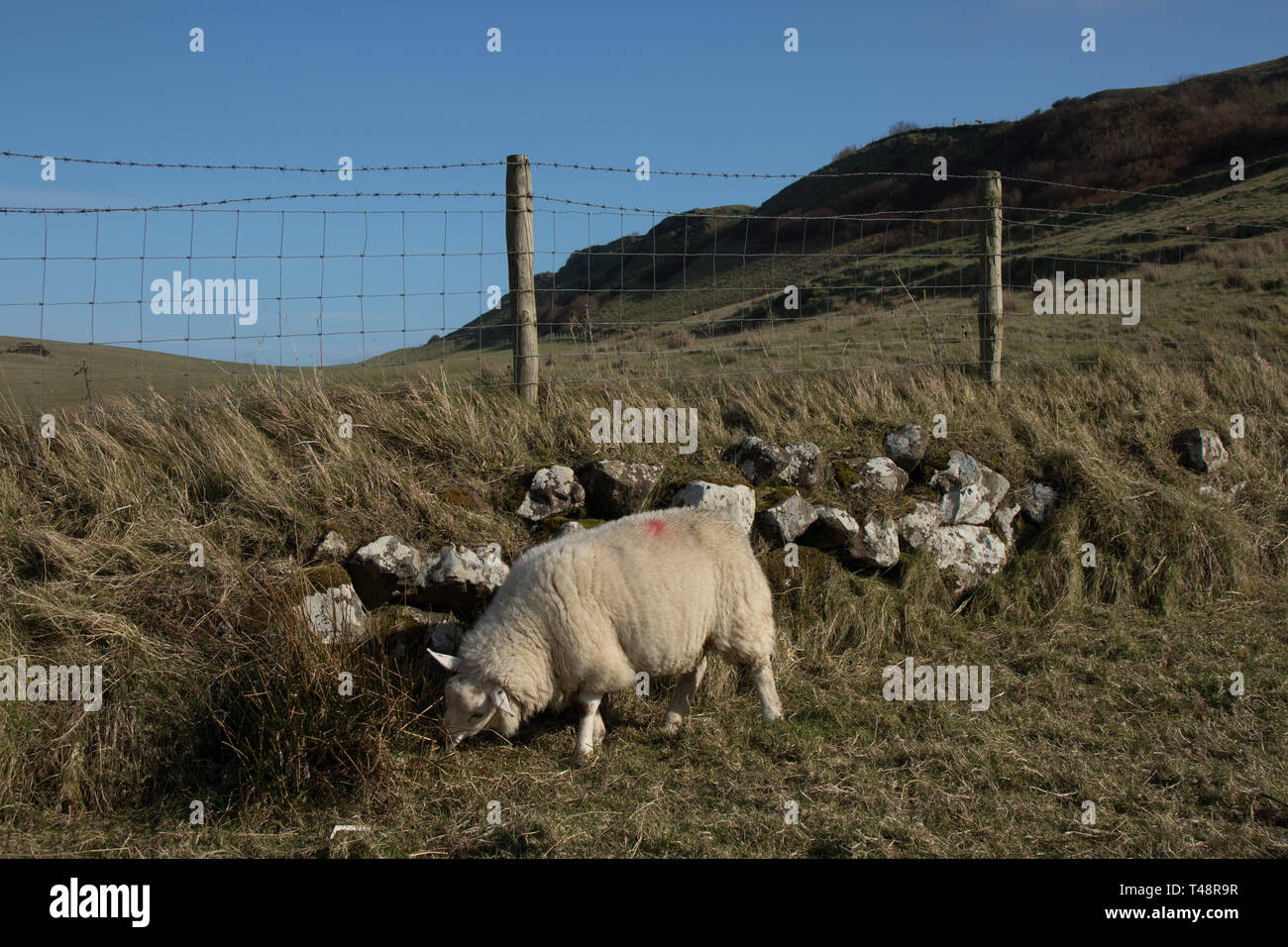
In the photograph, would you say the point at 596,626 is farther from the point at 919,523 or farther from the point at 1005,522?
the point at 1005,522

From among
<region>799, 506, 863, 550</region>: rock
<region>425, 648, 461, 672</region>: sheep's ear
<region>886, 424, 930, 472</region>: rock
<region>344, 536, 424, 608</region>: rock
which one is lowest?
<region>425, 648, 461, 672</region>: sheep's ear

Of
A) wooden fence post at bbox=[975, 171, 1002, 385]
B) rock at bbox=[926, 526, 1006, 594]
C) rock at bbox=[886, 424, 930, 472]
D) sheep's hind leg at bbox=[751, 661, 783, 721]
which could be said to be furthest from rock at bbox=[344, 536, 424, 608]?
wooden fence post at bbox=[975, 171, 1002, 385]

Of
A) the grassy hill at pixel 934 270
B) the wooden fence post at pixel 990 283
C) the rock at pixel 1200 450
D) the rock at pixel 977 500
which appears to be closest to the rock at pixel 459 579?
the grassy hill at pixel 934 270

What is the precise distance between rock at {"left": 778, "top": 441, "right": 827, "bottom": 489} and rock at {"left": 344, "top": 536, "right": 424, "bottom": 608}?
2.95m

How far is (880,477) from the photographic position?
7227 millimetres

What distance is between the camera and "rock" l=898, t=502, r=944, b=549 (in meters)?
7.00

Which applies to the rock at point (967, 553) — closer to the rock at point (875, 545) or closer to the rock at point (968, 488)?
the rock at point (968, 488)

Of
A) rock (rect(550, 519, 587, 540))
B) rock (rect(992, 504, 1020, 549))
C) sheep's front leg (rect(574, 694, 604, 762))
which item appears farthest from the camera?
rock (rect(992, 504, 1020, 549))

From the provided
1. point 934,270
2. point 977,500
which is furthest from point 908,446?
point 934,270

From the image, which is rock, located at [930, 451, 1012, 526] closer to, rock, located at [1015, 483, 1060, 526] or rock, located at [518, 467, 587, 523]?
rock, located at [1015, 483, 1060, 526]

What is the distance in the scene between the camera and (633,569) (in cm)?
507
